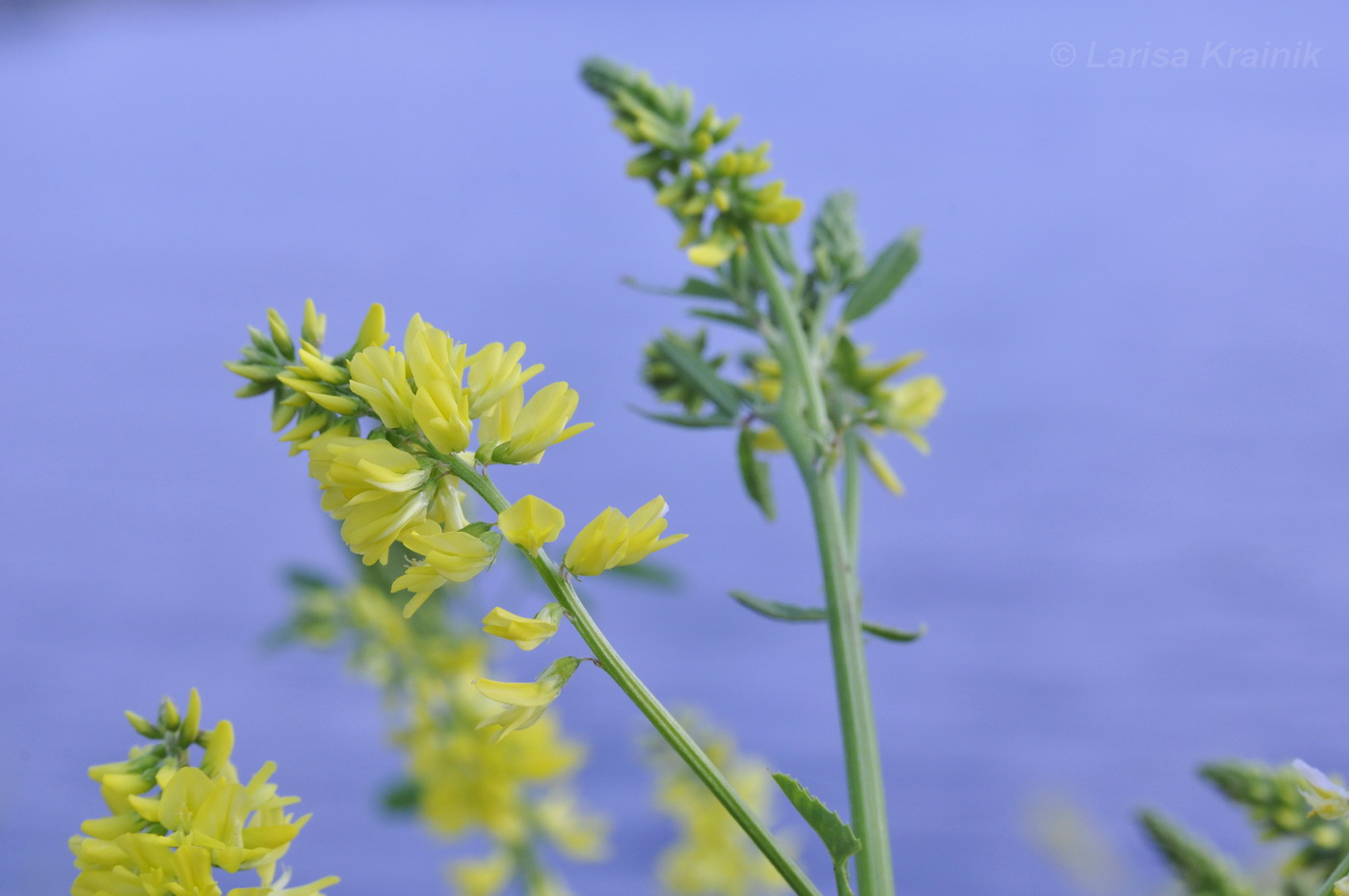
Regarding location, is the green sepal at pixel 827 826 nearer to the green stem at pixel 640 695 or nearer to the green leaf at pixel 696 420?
the green stem at pixel 640 695

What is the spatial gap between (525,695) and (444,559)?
0.07 metres

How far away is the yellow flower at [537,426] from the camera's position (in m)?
0.52

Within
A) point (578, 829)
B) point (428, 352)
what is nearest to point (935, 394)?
point (428, 352)

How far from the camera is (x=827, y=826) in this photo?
51cm

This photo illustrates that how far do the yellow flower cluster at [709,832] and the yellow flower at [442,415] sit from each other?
1.20 metres

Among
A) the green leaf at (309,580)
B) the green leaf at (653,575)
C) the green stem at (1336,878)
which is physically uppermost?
the green leaf at (309,580)

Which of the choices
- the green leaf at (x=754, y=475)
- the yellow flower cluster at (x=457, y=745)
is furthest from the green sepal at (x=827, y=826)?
the yellow flower cluster at (x=457, y=745)


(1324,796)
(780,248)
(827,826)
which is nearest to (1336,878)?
(1324,796)

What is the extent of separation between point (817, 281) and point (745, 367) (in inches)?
4.8

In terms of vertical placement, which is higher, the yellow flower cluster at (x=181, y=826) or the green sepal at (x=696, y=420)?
the green sepal at (x=696, y=420)

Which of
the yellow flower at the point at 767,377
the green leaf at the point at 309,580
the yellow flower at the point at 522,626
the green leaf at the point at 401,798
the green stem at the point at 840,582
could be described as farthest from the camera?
the green leaf at the point at 309,580

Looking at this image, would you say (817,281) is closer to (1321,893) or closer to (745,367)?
(745,367)

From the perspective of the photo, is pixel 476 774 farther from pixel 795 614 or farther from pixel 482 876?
pixel 795 614

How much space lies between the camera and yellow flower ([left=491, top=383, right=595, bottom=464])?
52cm
